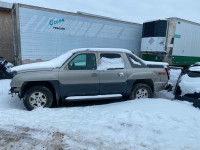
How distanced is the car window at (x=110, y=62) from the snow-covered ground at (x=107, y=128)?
124 cm

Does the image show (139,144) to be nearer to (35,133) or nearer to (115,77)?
(35,133)

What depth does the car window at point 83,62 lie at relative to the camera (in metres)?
4.57

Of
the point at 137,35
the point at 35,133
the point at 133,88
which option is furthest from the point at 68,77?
the point at 137,35

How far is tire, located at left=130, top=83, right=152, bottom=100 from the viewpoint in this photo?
5168 mm

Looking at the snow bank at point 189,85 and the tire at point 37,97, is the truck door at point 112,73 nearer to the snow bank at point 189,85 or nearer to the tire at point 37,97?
the tire at point 37,97

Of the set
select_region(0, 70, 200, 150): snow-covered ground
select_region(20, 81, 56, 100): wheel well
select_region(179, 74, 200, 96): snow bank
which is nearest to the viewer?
select_region(0, 70, 200, 150): snow-covered ground

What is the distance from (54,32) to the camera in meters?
9.15

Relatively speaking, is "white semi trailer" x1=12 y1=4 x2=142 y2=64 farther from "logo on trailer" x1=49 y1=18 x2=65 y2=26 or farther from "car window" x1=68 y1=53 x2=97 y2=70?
"car window" x1=68 y1=53 x2=97 y2=70

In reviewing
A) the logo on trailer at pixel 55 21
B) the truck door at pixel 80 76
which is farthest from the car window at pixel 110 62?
the logo on trailer at pixel 55 21

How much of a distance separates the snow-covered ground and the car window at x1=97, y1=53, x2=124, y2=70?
4.06ft

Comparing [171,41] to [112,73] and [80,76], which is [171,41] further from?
[80,76]

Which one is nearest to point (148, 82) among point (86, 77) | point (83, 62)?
point (86, 77)

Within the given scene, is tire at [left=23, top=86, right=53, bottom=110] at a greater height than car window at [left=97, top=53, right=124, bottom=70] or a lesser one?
lesser

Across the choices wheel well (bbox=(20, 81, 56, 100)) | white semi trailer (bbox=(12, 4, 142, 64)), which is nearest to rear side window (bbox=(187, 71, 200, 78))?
wheel well (bbox=(20, 81, 56, 100))
